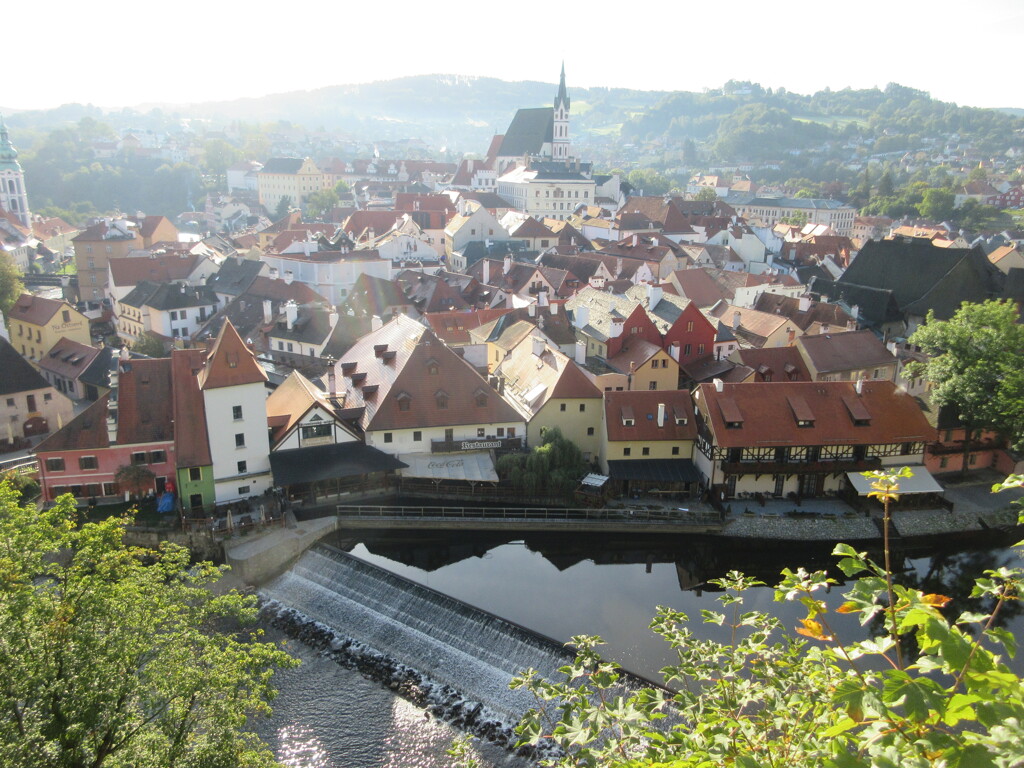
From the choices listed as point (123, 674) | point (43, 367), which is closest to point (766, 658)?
point (123, 674)

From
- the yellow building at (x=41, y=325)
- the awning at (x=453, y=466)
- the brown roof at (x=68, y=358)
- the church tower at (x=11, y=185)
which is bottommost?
the awning at (x=453, y=466)

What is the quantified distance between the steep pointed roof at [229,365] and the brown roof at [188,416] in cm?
79

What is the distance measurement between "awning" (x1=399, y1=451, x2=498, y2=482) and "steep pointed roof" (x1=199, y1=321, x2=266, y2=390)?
25.4ft

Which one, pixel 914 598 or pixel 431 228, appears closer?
pixel 914 598

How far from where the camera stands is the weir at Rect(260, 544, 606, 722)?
25156 millimetres

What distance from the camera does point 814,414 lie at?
37281mm

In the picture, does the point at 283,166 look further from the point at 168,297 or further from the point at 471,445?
the point at 471,445

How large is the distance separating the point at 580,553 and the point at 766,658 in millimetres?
23993

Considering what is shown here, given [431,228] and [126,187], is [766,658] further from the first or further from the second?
[126,187]

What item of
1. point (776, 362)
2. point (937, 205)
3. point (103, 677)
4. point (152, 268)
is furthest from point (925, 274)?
point (937, 205)

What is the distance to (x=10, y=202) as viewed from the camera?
374ft

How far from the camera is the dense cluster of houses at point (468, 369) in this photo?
1357 inches

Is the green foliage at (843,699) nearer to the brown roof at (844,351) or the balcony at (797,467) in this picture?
the balcony at (797,467)

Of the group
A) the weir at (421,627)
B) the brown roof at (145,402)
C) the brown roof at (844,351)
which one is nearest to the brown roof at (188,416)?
the brown roof at (145,402)
